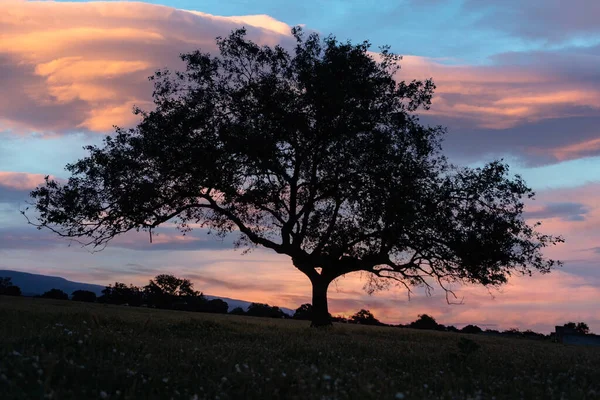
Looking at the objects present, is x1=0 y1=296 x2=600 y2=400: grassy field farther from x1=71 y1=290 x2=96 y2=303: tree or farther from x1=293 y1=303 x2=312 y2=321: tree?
x1=71 y1=290 x2=96 y2=303: tree

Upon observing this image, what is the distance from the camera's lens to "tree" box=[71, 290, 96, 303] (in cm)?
5291

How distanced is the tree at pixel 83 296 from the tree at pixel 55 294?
77cm

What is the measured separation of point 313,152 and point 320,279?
7184mm

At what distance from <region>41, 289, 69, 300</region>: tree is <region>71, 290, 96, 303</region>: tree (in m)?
0.77

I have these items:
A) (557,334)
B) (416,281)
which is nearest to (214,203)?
(416,281)

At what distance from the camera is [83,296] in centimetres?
5316

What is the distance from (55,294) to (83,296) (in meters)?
2.42

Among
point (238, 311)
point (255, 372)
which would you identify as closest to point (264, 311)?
point (238, 311)

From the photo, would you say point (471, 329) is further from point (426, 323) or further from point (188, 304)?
point (188, 304)

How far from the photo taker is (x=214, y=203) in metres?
31.1

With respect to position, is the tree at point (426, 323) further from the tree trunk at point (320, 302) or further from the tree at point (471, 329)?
the tree trunk at point (320, 302)

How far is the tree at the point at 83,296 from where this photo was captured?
52906 millimetres

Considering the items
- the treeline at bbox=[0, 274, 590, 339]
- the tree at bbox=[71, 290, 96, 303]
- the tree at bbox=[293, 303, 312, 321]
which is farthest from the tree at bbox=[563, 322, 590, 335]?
the tree at bbox=[71, 290, 96, 303]

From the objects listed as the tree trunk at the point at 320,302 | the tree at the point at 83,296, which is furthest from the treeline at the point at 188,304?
the tree trunk at the point at 320,302
